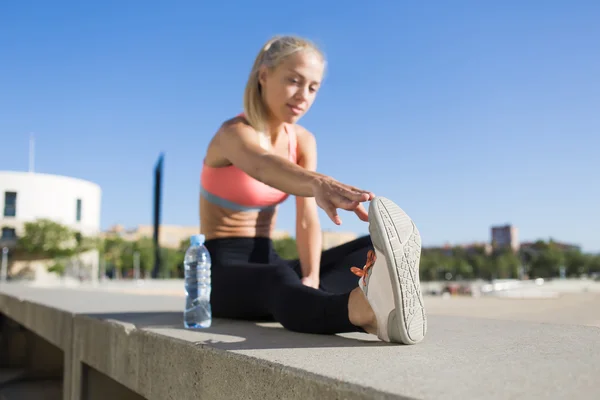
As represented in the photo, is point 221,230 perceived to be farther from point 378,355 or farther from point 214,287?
point 378,355

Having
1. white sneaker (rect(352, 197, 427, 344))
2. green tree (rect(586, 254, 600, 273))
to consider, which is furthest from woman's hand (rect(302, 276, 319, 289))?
green tree (rect(586, 254, 600, 273))

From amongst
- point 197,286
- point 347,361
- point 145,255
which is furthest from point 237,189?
point 145,255

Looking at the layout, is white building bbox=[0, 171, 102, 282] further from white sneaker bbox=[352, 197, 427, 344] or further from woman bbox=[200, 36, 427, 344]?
white sneaker bbox=[352, 197, 427, 344]

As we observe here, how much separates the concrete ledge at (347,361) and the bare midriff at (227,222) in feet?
1.42

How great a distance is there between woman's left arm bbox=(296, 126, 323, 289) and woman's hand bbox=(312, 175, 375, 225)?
1.92 feet

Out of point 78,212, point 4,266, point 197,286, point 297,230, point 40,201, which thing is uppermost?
point 40,201

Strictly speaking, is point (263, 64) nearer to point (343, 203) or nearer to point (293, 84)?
point (293, 84)

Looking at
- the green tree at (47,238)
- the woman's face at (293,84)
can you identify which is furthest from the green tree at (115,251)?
the woman's face at (293,84)

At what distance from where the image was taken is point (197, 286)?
2.26m

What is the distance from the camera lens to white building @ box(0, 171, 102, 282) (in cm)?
4641

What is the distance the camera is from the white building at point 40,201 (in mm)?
46406

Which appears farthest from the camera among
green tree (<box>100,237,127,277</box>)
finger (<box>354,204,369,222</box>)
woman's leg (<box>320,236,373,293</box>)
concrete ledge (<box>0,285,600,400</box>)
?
green tree (<box>100,237,127,277</box>)

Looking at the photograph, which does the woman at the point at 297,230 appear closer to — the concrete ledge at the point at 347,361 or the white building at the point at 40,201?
the concrete ledge at the point at 347,361

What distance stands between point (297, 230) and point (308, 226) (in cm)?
6
